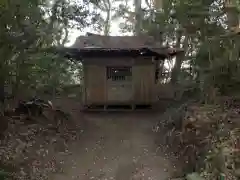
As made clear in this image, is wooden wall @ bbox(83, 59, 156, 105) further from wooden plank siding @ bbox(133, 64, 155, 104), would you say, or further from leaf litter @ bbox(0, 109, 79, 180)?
leaf litter @ bbox(0, 109, 79, 180)

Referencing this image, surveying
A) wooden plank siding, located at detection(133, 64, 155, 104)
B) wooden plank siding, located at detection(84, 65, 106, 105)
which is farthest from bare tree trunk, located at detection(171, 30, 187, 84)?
wooden plank siding, located at detection(84, 65, 106, 105)

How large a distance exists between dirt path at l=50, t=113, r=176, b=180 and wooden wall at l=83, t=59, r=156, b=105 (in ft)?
6.87

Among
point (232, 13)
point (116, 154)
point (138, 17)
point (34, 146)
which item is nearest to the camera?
point (34, 146)

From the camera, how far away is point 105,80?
607 inches

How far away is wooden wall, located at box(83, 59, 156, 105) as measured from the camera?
1542cm

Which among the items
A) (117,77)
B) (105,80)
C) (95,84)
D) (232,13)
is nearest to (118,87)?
(117,77)

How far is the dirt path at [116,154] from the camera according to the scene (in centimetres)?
832

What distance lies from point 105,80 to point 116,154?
6.11m

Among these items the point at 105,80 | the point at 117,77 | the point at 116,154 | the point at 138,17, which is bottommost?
the point at 116,154

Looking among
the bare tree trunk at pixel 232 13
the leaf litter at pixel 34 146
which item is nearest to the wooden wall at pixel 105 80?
the leaf litter at pixel 34 146

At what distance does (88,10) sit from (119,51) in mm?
7125

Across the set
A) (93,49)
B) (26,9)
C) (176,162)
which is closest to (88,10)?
(93,49)

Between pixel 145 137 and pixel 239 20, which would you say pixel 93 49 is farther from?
pixel 239 20

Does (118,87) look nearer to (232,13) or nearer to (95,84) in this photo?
(95,84)
